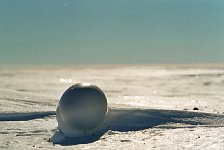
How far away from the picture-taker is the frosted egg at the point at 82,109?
9.94 m

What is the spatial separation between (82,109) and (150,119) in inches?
97.7

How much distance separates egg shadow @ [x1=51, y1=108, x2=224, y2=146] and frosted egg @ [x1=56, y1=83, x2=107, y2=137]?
1.14 feet

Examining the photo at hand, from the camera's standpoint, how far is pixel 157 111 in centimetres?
1184

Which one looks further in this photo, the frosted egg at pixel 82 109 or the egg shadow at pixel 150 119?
the egg shadow at pixel 150 119

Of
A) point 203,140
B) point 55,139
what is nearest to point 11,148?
point 55,139

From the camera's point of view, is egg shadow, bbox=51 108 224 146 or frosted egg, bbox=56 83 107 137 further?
egg shadow, bbox=51 108 224 146

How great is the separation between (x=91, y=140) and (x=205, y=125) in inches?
148

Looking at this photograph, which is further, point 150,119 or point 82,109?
point 150,119

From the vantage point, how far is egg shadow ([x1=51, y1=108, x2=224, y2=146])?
423 inches

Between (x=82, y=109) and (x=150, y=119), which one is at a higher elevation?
(x=82, y=109)

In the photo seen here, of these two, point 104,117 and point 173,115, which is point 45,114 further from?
point 173,115

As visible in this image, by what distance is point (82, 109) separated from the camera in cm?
994

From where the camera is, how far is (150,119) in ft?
37.1

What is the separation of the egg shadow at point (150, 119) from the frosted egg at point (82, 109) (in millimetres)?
347
